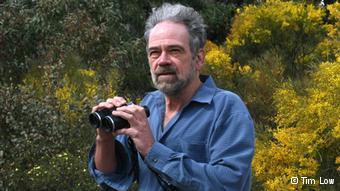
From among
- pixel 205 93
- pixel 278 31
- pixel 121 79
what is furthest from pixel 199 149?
pixel 278 31

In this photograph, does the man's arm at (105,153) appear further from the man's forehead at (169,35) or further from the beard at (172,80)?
the man's forehead at (169,35)

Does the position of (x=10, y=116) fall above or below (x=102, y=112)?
below

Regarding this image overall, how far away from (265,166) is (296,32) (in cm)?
450

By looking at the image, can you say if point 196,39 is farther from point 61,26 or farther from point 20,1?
point 20,1

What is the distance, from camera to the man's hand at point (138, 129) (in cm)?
186

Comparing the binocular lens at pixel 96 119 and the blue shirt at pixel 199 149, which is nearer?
the blue shirt at pixel 199 149

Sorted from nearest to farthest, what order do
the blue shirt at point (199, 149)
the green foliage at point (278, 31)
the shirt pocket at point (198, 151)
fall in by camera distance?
the blue shirt at point (199, 149), the shirt pocket at point (198, 151), the green foliage at point (278, 31)

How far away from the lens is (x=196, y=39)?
2.03m

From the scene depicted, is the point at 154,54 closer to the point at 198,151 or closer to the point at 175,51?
the point at 175,51

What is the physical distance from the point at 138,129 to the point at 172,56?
279mm

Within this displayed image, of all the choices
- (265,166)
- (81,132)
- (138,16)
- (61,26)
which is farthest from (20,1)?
(265,166)

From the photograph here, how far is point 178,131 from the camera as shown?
198 centimetres

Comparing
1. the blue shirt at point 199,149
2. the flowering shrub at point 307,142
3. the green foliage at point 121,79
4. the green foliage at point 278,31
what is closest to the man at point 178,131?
the blue shirt at point 199,149

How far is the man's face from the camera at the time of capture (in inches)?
77.9
